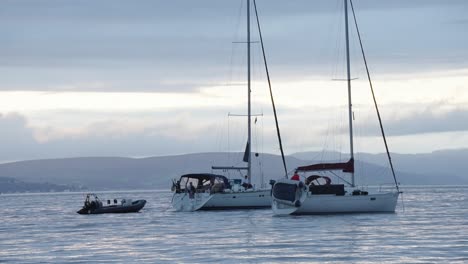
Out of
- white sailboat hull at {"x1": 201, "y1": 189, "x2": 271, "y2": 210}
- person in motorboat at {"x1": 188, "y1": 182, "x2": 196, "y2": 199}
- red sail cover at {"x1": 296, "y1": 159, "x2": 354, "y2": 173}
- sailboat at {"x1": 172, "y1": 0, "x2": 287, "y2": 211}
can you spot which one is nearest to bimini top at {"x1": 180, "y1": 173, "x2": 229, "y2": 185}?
sailboat at {"x1": 172, "y1": 0, "x2": 287, "y2": 211}

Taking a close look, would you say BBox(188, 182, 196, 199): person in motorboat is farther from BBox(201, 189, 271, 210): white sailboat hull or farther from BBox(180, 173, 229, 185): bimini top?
BBox(201, 189, 271, 210): white sailboat hull

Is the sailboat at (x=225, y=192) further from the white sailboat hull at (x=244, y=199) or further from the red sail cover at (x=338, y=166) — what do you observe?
the red sail cover at (x=338, y=166)

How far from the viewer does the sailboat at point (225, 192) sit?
309 ft

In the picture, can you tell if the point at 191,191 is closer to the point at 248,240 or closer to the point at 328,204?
the point at 328,204

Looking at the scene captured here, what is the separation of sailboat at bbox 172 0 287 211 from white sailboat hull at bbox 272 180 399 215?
30.9ft

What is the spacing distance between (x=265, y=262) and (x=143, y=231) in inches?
1035

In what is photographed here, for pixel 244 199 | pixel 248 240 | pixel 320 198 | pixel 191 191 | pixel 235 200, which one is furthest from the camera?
pixel 191 191

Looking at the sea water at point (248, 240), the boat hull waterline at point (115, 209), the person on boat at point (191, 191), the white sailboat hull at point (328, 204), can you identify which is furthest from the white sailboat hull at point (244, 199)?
the boat hull waterline at point (115, 209)

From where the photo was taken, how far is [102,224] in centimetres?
8400

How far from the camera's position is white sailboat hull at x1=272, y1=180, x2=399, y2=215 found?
81.1 m

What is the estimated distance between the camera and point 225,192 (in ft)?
311

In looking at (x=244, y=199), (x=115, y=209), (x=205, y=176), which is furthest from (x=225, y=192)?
(x=115, y=209)

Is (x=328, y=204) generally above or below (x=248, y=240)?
above

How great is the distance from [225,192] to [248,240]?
3498cm
